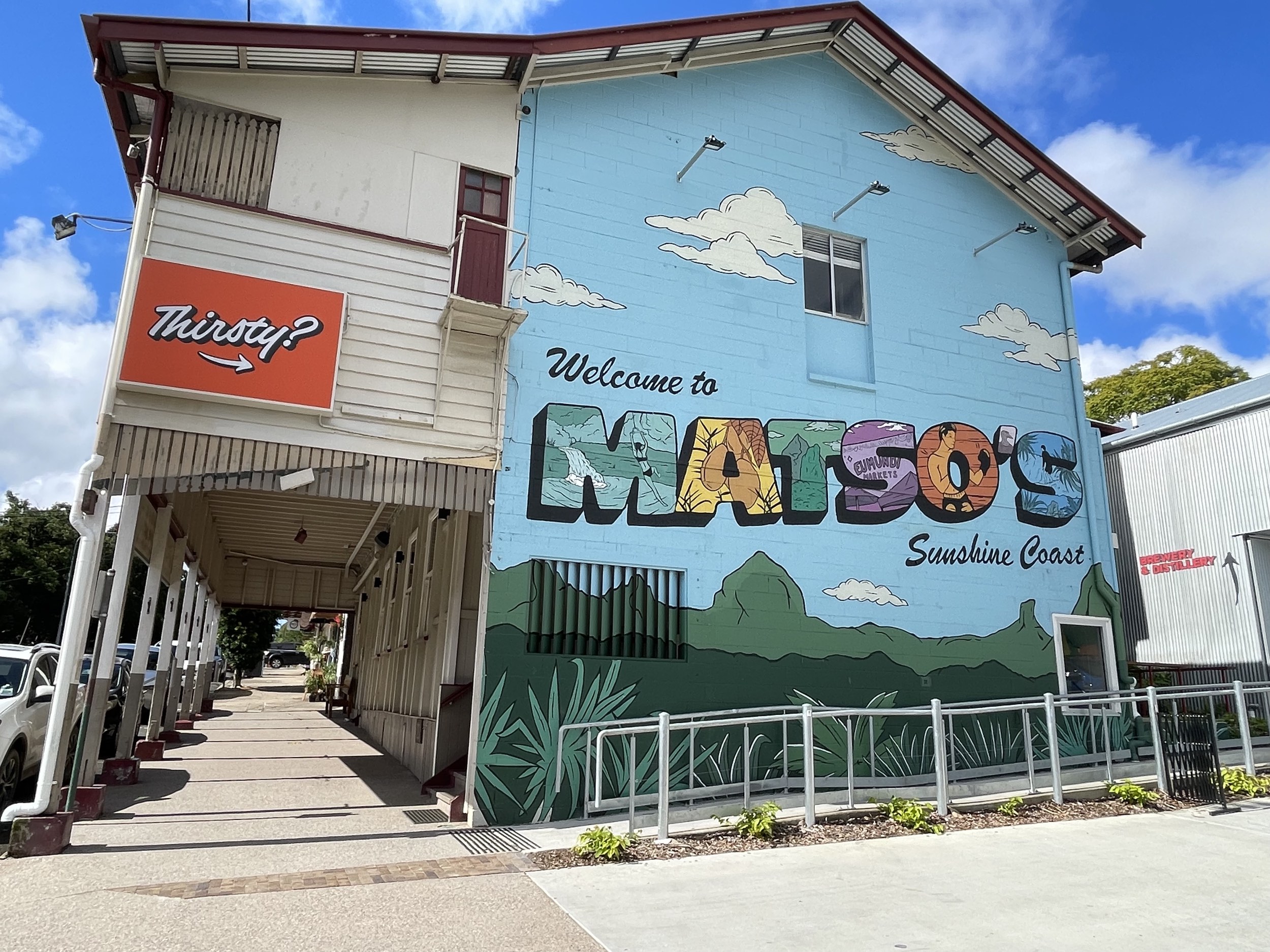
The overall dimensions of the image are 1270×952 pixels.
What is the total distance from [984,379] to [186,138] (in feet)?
35.0

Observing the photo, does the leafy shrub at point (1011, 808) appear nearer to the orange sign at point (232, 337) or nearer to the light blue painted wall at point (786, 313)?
the light blue painted wall at point (786, 313)

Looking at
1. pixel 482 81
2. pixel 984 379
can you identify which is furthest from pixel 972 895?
pixel 482 81

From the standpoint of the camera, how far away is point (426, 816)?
9383mm

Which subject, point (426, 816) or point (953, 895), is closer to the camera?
point (953, 895)

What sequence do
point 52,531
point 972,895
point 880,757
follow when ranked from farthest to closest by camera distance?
point 52,531
point 880,757
point 972,895

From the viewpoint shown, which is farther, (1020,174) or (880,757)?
(1020,174)

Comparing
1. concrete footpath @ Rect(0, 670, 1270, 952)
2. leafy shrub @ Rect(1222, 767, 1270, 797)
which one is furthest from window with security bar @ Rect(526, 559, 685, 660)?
leafy shrub @ Rect(1222, 767, 1270, 797)

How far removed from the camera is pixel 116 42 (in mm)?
8523

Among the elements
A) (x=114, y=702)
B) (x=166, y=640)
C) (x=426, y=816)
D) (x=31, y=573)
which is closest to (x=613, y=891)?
(x=426, y=816)

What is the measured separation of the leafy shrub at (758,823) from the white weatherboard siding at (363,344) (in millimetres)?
4477

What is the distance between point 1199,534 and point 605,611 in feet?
39.0

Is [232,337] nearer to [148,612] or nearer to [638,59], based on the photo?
[148,612]

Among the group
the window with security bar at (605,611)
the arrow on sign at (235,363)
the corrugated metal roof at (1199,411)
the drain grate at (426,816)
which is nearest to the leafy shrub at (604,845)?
the drain grate at (426,816)

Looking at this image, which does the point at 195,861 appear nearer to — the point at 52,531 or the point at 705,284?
the point at 705,284
